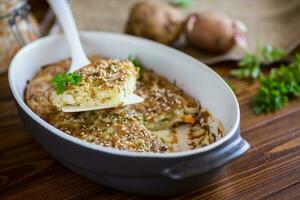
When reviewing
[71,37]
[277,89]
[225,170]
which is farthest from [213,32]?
[225,170]

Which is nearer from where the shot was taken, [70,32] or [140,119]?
[140,119]

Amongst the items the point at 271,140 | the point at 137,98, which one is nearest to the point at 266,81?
the point at 271,140

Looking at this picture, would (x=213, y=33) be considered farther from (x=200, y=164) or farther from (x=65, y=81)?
(x=200, y=164)

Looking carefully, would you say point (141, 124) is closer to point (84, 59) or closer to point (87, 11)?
point (84, 59)

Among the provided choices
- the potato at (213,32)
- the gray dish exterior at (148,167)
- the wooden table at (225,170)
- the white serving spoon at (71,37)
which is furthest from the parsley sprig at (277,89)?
the white serving spoon at (71,37)

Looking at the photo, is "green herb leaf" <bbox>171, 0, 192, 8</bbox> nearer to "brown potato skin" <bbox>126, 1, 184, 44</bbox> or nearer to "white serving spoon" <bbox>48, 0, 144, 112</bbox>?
"brown potato skin" <bbox>126, 1, 184, 44</bbox>
